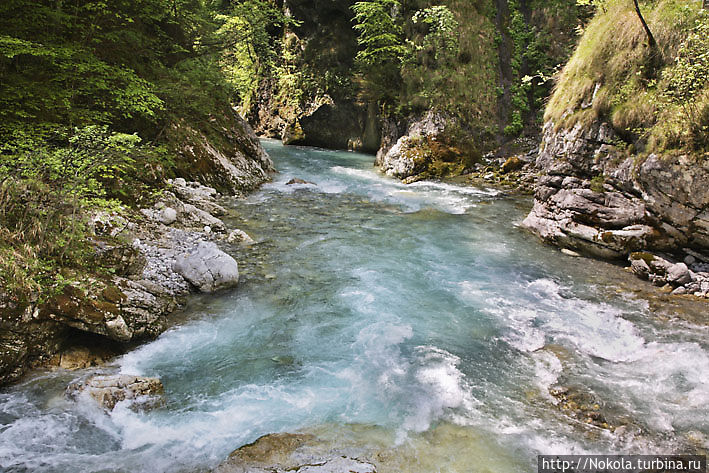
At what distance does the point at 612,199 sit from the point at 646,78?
9.87 ft

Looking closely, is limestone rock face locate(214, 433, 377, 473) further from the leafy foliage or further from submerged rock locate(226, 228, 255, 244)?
submerged rock locate(226, 228, 255, 244)

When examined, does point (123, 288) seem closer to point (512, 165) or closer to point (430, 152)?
point (430, 152)

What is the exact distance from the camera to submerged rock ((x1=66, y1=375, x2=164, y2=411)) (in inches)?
174

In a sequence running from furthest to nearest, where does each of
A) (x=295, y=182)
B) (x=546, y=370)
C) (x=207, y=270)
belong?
1. (x=295, y=182)
2. (x=207, y=270)
3. (x=546, y=370)

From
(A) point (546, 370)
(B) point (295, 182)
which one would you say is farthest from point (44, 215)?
(B) point (295, 182)

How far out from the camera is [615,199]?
930 cm

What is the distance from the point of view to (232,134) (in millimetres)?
15742

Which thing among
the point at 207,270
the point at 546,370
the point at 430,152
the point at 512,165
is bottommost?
the point at 546,370

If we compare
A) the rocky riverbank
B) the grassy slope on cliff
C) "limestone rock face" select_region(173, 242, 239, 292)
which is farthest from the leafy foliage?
the grassy slope on cliff

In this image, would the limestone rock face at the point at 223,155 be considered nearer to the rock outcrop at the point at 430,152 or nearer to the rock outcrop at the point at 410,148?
the rock outcrop at the point at 410,148

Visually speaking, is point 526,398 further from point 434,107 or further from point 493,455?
point 434,107

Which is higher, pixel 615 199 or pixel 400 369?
pixel 615 199

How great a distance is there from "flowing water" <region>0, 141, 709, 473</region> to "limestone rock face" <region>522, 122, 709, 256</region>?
75 centimetres

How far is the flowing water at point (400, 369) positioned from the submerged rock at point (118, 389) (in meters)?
0.13
